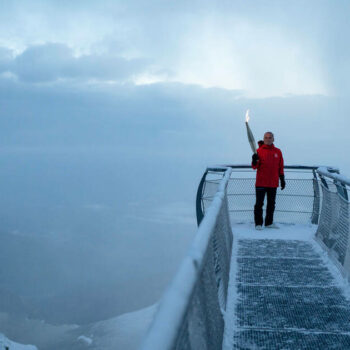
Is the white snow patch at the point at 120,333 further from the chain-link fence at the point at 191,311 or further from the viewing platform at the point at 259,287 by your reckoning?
the chain-link fence at the point at 191,311

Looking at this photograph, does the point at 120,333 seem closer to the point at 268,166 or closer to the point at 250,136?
the point at 268,166

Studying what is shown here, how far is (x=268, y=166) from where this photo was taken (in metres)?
8.54

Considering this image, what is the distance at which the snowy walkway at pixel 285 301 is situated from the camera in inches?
149

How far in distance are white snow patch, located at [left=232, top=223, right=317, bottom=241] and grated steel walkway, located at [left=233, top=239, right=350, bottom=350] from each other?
132 cm

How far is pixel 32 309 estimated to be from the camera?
603 ft

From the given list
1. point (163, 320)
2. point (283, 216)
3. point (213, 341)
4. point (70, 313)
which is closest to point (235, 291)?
point (213, 341)

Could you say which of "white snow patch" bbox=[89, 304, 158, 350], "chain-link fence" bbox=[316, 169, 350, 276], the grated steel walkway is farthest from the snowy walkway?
"white snow patch" bbox=[89, 304, 158, 350]

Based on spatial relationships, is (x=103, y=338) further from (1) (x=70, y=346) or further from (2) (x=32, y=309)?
(2) (x=32, y=309)

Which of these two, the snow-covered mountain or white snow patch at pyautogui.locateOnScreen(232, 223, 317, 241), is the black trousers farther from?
the snow-covered mountain

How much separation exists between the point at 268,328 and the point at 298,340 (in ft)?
1.07

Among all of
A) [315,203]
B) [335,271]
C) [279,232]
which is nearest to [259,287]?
[335,271]

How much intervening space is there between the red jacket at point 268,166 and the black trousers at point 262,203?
18 centimetres

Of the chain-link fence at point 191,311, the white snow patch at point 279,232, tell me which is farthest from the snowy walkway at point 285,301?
the white snow patch at point 279,232

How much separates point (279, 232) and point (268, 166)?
141 centimetres
